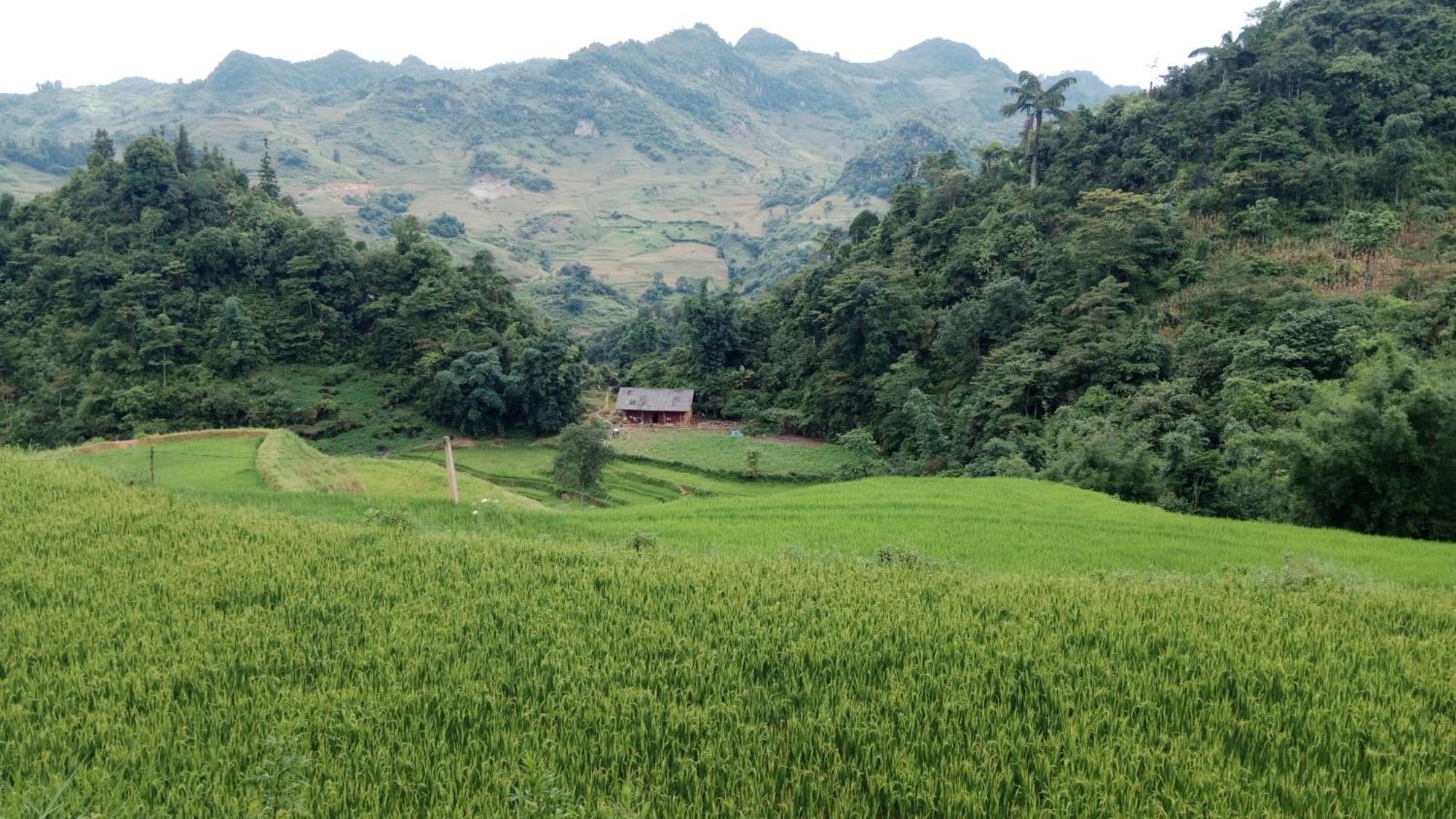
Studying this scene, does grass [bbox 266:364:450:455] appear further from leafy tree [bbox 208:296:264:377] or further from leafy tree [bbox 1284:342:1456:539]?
leafy tree [bbox 1284:342:1456:539]

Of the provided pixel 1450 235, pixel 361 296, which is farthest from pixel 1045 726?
pixel 361 296

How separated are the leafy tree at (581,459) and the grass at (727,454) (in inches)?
340

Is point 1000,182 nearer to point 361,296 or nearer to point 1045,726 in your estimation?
point 361,296

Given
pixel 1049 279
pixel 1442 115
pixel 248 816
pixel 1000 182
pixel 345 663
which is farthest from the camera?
pixel 1000 182

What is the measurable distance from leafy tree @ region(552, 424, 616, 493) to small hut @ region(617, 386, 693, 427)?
20.9m

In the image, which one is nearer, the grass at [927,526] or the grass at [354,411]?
the grass at [927,526]

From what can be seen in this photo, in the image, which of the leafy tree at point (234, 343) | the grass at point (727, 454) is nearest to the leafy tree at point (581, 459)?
the grass at point (727, 454)

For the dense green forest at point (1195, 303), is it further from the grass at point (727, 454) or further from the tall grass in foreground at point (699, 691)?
the tall grass in foreground at point (699, 691)

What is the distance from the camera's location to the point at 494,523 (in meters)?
12.6

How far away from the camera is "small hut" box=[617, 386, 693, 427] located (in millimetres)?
57531

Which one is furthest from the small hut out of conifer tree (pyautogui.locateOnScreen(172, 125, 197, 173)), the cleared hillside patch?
conifer tree (pyautogui.locateOnScreen(172, 125, 197, 173))

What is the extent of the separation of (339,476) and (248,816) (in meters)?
22.1

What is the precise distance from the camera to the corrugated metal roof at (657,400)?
5756 centimetres

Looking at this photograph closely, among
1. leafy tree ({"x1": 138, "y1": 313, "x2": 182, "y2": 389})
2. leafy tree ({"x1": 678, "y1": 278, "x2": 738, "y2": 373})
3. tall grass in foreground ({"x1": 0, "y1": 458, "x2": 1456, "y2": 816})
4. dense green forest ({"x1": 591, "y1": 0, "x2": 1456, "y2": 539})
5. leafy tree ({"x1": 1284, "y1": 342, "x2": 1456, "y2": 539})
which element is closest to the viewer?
tall grass in foreground ({"x1": 0, "y1": 458, "x2": 1456, "y2": 816})
